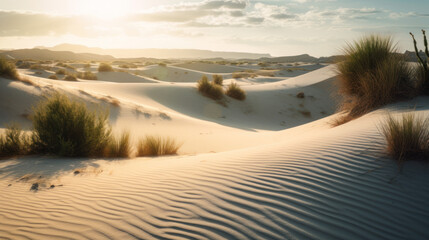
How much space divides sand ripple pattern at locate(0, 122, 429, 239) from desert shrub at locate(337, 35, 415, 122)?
2650 millimetres

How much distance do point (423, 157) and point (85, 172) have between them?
4.78 metres

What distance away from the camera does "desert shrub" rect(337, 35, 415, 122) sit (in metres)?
5.71

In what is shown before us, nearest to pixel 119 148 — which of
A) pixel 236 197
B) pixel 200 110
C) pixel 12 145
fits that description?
pixel 12 145

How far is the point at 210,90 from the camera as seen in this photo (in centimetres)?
1566

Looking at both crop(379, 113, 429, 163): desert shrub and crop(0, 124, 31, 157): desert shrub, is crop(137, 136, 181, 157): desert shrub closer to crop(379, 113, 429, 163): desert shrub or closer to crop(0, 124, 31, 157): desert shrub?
crop(0, 124, 31, 157): desert shrub

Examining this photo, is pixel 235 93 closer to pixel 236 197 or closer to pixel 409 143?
pixel 409 143

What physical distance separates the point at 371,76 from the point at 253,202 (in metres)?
5.02

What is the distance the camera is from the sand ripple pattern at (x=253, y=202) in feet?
7.26

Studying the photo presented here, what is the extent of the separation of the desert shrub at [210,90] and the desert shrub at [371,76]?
29.7 feet

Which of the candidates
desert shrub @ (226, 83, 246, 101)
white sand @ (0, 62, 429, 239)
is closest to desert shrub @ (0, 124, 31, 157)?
white sand @ (0, 62, 429, 239)

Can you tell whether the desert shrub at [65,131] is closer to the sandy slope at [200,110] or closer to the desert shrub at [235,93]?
the sandy slope at [200,110]

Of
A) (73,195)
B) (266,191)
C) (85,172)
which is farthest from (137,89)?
(266,191)

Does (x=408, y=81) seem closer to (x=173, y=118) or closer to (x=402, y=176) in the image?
(x=402, y=176)

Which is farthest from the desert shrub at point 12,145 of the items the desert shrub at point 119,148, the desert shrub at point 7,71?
the desert shrub at point 7,71
